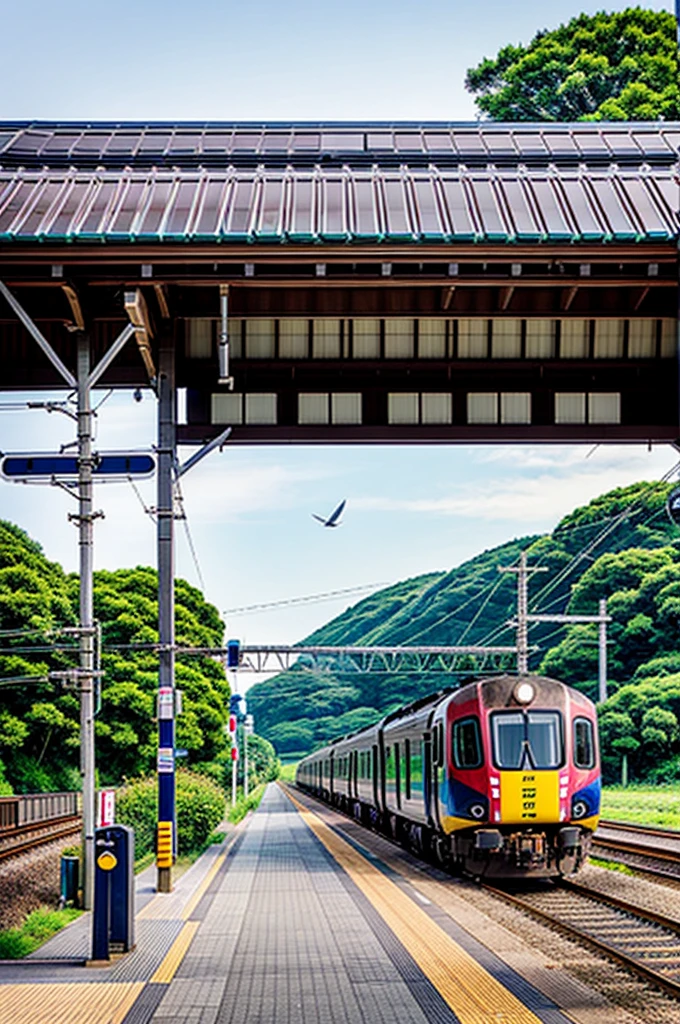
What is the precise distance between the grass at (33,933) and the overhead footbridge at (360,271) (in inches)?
243

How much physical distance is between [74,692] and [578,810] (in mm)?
23341

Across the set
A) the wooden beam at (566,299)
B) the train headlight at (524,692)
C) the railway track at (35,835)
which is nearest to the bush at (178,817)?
the railway track at (35,835)

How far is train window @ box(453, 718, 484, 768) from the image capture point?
16.6 metres

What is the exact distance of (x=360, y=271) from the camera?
1504cm

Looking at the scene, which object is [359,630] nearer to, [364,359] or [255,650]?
[255,650]

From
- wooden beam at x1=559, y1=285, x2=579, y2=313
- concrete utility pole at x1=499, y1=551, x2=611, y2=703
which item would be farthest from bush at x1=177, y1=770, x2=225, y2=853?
wooden beam at x1=559, y1=285, x2=579, y2=313

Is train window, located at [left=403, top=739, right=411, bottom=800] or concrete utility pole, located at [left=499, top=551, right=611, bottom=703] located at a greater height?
concrete utility pole, located at [left=499, top=551, right=611, bottom=703]

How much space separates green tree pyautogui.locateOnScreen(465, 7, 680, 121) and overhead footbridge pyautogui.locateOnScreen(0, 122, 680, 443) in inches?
1653

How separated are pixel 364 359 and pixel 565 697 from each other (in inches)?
196

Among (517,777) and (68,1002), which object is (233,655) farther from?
(68,1002)

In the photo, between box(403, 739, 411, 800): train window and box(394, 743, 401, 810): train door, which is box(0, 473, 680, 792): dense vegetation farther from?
box(394, 743, 401, 810): train door

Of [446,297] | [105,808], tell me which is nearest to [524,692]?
[446,297]

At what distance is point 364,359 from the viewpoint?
17.6m

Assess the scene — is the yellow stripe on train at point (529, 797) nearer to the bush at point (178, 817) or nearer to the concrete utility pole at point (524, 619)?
the bush at point (178, 817)
